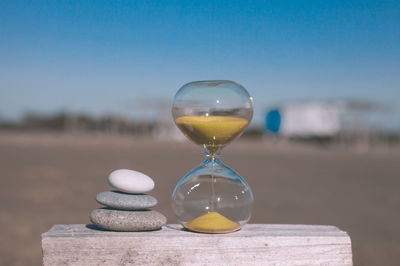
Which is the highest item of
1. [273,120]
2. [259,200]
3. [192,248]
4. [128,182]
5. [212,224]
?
[273,120]

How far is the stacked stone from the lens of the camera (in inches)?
103

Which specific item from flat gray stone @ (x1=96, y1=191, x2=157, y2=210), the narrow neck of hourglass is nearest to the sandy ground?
flat gray stone @ (x1=96, y1=191, x2=157, y2=210)

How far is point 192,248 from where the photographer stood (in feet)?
8.09

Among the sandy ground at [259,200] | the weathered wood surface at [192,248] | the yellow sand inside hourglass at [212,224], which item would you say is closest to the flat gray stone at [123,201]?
the weathered wood surface at [192,248]

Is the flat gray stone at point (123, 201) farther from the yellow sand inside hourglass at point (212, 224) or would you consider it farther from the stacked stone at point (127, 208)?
the yellow sand inside hourglass at point (212, 224)

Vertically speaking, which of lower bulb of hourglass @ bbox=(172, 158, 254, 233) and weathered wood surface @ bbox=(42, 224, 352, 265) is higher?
lower bulb of hourglass @ bbox=(172, 158, 254, 233)

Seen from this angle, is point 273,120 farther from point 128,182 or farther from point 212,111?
point 212,111

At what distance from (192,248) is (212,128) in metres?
0.71

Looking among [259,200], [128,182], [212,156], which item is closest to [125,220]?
[128,182]

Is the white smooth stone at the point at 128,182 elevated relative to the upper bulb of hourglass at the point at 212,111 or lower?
lower

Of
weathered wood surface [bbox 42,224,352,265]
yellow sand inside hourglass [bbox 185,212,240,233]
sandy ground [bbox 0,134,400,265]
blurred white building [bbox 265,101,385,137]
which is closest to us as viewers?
weathered wood surface [bbox 42,224,352,265]

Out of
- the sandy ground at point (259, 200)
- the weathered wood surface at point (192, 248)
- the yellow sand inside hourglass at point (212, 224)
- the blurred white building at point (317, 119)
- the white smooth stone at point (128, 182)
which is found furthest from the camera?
the blurred white building at point (317, 119)

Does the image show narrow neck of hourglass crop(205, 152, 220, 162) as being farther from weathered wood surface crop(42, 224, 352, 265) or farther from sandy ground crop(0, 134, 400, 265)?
sandy ground crop(0, 134, 400, 265)

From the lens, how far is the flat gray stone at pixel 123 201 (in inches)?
106
